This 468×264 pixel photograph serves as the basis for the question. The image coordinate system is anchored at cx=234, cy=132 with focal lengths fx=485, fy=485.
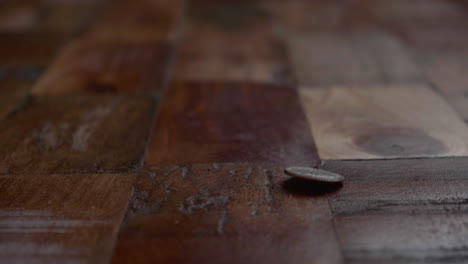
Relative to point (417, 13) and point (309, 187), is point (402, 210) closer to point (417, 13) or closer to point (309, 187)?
point (309, 187)

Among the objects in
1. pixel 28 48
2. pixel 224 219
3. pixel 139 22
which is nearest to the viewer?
pixel 224 219

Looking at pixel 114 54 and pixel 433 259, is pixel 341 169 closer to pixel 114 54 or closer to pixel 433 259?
pixel 433 259

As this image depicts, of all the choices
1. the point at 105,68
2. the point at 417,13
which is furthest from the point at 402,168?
the point at 417,13

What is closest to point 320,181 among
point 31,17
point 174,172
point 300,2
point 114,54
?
point 174,172

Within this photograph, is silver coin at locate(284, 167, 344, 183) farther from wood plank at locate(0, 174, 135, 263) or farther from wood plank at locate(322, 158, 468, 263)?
wood plank at locate(0, 174, 135, 263)

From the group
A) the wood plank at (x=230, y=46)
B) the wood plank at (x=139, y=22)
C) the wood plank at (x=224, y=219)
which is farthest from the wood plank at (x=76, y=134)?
the wood plank at (x=139, y=22)
